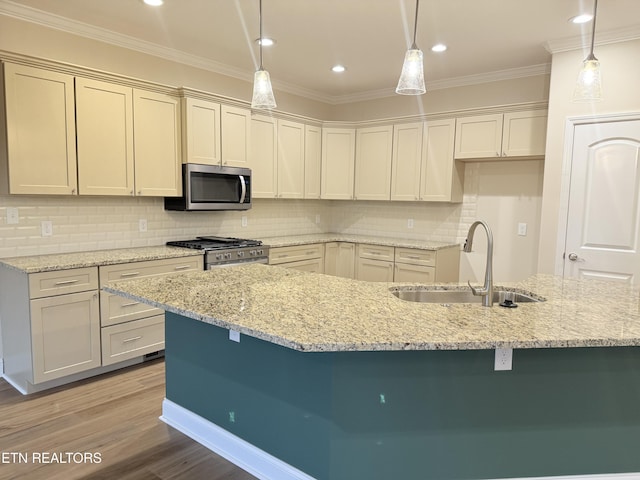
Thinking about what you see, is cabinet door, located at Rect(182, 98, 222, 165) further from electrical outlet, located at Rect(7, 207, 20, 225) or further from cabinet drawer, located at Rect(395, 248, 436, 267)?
cabinet drawer, located at Rect(395, 248, 436, 267)

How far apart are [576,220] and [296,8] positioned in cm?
282

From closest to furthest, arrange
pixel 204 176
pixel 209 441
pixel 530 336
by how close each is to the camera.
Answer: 1. pixel 530 336
2. pixel 209 441
3. pixel 204 176

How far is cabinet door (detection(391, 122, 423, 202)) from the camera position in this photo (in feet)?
15.9

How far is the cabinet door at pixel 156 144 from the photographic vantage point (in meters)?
3.58

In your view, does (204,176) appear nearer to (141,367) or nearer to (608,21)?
(141,367)

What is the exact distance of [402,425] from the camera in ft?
5.87

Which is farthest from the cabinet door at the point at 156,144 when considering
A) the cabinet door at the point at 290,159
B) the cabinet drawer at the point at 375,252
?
the cabinet drawer at the point at 375,252

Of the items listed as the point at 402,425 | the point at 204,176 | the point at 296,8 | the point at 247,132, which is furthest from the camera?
the point at 247,132

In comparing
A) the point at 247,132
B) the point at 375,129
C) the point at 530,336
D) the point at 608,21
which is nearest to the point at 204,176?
the point at 247,132

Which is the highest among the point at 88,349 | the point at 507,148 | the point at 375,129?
the point at 375,129

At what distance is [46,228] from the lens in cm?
334

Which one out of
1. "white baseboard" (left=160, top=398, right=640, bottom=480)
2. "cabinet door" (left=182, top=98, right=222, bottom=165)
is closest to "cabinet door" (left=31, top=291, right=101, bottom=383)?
"white baseboard" (left=160, top=398, right=640, bottom=480)

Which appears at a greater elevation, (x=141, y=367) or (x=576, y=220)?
(x=576, y=220)

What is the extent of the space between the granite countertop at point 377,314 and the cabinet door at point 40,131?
1.42 meters
